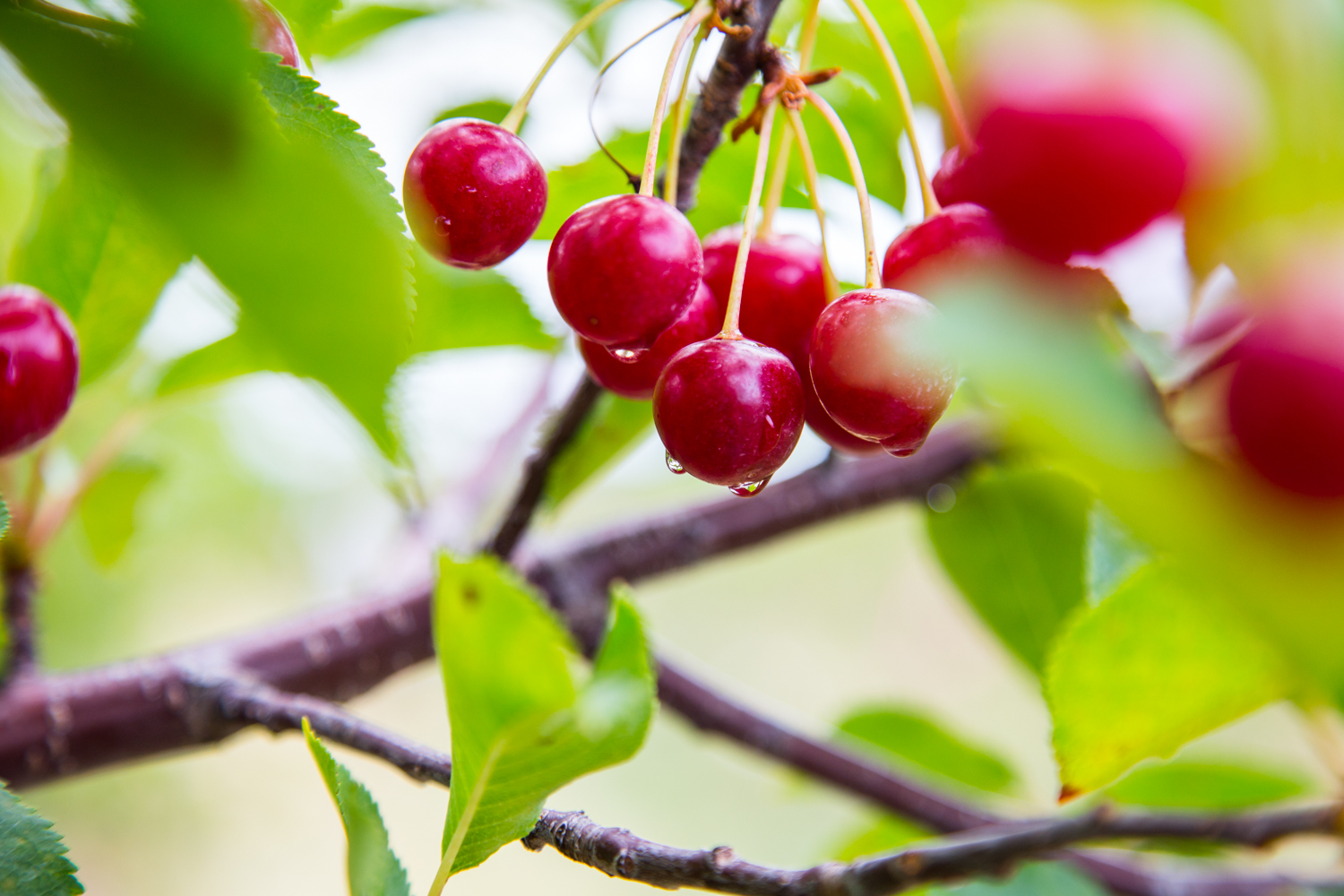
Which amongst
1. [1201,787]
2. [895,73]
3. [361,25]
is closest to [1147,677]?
[895,73]

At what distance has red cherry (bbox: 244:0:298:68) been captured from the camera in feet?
1.04

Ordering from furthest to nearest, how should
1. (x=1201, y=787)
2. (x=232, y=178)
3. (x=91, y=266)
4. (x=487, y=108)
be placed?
(x=1201, y=787), (x=487, y=108), (x=91, y=266), (x=232, y=178)

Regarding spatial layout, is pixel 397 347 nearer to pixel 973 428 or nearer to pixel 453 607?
pixel 453 607

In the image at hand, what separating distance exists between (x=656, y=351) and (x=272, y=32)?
180mm

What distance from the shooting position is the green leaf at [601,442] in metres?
0.66

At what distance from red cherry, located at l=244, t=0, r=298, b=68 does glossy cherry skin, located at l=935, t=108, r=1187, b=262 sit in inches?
9.4

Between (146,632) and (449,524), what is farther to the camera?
(146,632)

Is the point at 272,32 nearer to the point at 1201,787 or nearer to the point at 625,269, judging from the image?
the point at 625,269

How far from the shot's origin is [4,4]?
0.14m

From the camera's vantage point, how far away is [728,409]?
0.32 meters

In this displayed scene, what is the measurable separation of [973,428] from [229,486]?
1.93 m

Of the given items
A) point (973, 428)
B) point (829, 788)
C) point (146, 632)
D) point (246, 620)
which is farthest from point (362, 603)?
point (246, 620)

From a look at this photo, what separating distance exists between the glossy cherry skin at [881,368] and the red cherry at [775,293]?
0.33 feet

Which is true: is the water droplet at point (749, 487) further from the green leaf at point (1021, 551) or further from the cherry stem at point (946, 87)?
the green leaf at point (1021, 551)
